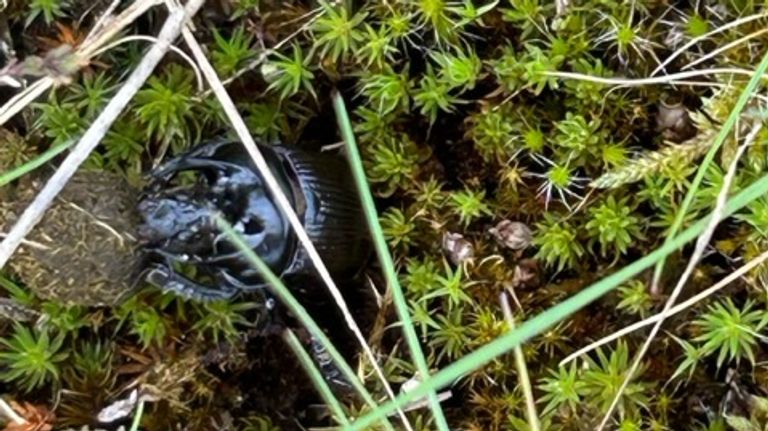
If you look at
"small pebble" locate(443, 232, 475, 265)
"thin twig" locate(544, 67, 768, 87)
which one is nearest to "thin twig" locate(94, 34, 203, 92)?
"small pebble" locate(443, 232, 475, 265)

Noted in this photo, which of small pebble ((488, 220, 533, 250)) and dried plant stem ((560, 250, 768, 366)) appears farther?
small pebble ((488, 220, 533, 250))

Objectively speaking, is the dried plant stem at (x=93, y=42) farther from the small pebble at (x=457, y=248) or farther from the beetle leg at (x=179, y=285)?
the small pebble at (x=457, y=248)

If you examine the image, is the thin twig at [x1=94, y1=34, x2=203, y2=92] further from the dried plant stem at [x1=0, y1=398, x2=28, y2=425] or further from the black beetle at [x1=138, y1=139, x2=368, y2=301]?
the dried plant stem at [x1=0, y1=398, x2=28, y2=425]

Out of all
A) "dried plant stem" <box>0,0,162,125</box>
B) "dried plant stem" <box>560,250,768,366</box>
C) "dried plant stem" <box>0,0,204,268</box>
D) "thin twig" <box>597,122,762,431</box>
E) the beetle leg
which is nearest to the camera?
"thin twig" <box>597,122,762,431</box>

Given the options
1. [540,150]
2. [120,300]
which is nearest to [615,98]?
[540,150]

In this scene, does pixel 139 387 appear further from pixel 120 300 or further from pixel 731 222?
pixel 731 222

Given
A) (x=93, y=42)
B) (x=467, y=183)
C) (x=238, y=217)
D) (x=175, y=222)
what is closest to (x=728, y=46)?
(x=467, y=183)
